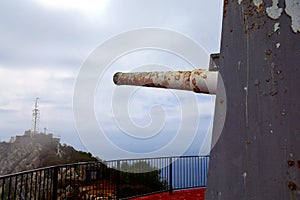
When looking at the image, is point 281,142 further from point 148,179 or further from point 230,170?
point 148,179

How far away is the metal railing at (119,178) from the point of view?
6164 mm

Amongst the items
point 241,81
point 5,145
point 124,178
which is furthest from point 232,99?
point 5,145

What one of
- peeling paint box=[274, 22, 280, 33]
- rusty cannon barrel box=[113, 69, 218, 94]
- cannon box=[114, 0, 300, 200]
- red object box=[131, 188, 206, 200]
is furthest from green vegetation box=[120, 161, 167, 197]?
peeling paint box=[274, 22, 280, 33]

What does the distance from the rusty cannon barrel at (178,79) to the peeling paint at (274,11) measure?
0.65m

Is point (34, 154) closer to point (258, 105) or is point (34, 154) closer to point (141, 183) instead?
point (141, 183)

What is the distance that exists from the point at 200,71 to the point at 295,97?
0.86 meters

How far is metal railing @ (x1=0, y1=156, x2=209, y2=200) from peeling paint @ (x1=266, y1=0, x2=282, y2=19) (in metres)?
4.63

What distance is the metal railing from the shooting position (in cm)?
616

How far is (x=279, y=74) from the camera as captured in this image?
66 cm

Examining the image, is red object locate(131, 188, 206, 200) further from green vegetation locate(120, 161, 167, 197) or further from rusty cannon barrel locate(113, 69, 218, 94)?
rusty cannon barrel locate(113, 69, 218, 94)

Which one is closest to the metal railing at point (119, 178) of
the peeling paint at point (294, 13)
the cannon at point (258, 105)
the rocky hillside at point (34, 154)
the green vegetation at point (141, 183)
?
the green vegetation at point (141, 183)

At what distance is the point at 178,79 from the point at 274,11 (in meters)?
0.97

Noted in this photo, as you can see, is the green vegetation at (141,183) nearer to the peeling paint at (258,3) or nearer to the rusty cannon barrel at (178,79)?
the rusty cannon barrel at (178,79)

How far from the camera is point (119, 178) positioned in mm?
7051
